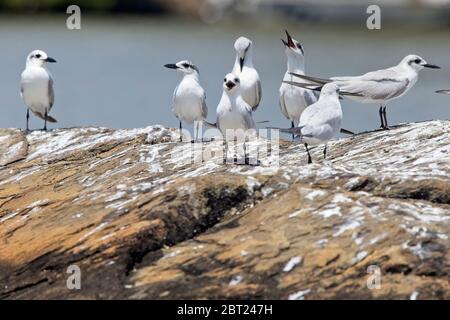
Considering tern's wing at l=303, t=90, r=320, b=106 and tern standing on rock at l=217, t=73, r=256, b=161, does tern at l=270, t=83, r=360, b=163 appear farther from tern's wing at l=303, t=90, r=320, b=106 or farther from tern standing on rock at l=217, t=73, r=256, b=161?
tern's wing at l=303, t=90, r=320, b=106

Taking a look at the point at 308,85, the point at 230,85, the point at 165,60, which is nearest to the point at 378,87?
the point at 308,85

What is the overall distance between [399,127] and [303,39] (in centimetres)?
2604

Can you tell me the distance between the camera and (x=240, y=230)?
8.62m

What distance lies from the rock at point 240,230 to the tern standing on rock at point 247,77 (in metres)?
3.07

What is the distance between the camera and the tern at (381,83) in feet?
37.7

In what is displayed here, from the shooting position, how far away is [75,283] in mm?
8461

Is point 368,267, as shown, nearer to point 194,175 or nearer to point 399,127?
point 194,175

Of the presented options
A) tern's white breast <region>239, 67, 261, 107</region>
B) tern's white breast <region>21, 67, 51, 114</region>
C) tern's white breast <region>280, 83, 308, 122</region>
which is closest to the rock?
tern's white breast <region>280, 83, 308, 122</region>

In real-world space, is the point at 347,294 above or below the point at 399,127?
below

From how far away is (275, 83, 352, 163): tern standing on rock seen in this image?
9617 millimetres

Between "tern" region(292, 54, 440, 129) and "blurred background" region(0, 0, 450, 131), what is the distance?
7747 mm

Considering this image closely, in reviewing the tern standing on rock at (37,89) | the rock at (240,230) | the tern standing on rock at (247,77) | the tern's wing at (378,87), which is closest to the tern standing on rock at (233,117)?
the rock at (240,230)

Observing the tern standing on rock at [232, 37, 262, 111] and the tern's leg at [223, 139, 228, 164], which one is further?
the tern standing on rock at [232, 37, 262, 111]

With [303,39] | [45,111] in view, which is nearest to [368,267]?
[45,111]
